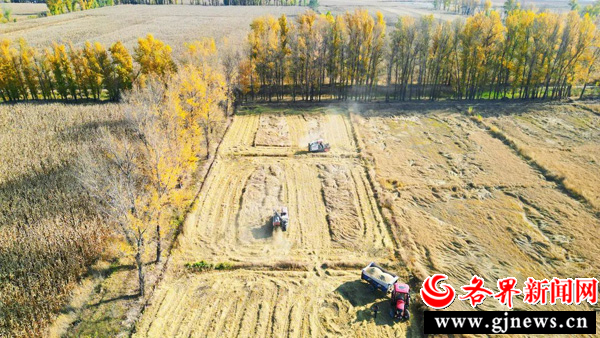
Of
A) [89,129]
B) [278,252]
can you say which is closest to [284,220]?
[278,252]

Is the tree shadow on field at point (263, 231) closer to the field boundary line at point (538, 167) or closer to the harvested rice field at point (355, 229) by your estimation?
the harvested rice field at point (355, 229)

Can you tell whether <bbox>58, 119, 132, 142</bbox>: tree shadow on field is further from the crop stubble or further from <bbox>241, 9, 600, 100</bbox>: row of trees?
the crop stubble

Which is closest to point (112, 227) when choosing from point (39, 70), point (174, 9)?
point (39, 70)

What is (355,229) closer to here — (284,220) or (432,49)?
(284,220)

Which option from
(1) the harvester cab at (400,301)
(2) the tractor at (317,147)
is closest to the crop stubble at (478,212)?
(1) the harvester cab at (400,301)

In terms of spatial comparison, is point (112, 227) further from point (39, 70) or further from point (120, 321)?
point (39, 70)

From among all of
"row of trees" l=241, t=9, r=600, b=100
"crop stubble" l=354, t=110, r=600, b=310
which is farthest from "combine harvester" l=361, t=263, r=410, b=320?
"row of trees" l=241, t=9, r=600, b=100
